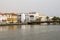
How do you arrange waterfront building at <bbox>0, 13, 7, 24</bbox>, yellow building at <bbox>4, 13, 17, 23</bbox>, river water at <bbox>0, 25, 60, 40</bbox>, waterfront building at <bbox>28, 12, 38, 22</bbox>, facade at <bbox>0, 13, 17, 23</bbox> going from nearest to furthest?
river water at <bbox>0, 25, 60, 40</bbox>
waterfront building at <bbox>0, 13, 7, 24</bbox>
facade at <bbox>0, 13, 17, 23</bbox>
yellow building at <bbox>4, 13, 17, 23</bbox>
waterfront building at <bbox>28, 12, 38, 22</bbox>

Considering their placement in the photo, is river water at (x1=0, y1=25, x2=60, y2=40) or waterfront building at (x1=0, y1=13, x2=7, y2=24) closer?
river water at (x1=0, y1=25, x2=60, y2=40)

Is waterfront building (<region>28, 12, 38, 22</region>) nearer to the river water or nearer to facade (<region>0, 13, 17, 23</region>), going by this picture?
facade (<region>0, 13, 17, 23</region>)

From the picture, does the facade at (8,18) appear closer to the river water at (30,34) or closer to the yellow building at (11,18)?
the yellow building at (11,18)

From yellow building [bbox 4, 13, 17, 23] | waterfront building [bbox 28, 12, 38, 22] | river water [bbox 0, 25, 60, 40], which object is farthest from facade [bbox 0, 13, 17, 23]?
river water [bbox 0, 25, 60, 40]

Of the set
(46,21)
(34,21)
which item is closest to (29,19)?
(34,21)

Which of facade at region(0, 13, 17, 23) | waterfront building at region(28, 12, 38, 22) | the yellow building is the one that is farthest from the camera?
waterfront building at region(28, 12, 38, 22)

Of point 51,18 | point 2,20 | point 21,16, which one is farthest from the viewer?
point 51,18

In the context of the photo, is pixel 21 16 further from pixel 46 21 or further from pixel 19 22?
pixel 46 21

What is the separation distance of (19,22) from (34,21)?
6.16 meters

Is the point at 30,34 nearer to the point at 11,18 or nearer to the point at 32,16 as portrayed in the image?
the point at 11,18

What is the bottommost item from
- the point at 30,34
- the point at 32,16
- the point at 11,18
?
the point at 30,34

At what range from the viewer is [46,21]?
58.2 metres

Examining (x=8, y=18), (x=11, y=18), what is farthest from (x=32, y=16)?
(x=8, y=18)

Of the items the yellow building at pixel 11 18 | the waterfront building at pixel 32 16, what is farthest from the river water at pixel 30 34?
the waterfront building at pixel 32 16
